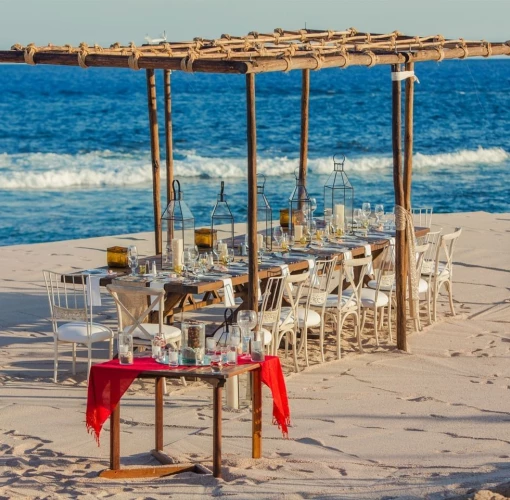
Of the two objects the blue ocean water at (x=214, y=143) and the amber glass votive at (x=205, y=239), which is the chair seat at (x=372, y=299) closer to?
the amber glass votive at (x=205, y=239)

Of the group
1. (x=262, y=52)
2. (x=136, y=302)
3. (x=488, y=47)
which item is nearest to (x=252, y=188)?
(x=262, y=52)

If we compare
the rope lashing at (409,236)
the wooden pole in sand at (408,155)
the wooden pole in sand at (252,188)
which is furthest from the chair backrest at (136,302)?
the wooden pole in sand at (408,155)

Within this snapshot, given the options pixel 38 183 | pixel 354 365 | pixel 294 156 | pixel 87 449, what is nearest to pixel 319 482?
pixel 87 449

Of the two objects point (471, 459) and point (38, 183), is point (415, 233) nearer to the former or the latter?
point (471, 459)

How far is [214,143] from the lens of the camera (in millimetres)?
33188

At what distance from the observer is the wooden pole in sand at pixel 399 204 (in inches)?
317

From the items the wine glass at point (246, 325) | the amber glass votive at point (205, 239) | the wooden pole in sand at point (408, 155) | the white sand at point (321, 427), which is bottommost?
the white sand at point (321, 427)

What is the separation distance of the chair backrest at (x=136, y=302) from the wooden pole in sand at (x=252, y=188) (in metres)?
0.62

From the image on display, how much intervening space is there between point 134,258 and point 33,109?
35230 millimetres

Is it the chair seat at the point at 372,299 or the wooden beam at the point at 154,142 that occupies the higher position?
the wooden beam at the point at 154,142

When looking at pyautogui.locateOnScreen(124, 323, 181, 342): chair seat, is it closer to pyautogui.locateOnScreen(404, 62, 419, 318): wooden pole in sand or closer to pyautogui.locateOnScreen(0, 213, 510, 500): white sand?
pyautogui.locateOnScreen(0, 213, 510, 500): white sand

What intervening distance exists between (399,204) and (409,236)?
40 centimetres

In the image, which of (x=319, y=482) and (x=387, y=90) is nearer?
(x=319, y=482)

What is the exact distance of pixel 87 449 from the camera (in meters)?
6.01
